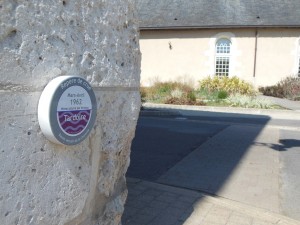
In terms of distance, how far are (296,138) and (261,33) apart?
669 inches

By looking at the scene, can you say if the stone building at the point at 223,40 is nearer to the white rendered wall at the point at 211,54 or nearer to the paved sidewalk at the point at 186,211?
the white rendered wall at the point at 211,54

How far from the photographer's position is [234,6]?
27609mm

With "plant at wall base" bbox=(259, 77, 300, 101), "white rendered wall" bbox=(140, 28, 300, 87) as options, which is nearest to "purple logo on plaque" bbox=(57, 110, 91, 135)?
"plant at wall base" bbox=(259, 77, 300, 101)

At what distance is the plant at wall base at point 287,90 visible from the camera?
21.0m

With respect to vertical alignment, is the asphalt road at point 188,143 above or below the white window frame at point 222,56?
below

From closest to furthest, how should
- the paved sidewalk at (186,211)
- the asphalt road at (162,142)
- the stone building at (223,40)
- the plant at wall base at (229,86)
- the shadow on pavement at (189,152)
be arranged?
the paved sidewalk at (186,211) → the shadow on pavement at (189,152) → the asphalt road at (162,142) → the plant at wall base at (229,86) → the stone building at (223,40)

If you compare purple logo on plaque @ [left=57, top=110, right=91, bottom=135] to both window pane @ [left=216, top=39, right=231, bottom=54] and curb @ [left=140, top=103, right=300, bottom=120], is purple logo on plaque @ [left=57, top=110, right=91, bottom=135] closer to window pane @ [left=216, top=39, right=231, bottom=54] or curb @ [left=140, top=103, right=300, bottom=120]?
curb @ [left=140, top=103, right=300, bottom=120]

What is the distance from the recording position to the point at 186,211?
446 cm

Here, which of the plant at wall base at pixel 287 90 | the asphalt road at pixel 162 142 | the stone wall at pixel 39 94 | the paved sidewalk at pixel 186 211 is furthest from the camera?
the plant at wall base at pixel 287 90

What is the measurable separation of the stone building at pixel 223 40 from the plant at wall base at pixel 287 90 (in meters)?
2.34

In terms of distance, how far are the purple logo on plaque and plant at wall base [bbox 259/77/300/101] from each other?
65.9ft

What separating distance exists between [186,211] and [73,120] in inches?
105

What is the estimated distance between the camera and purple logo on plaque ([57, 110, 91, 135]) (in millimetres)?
2122

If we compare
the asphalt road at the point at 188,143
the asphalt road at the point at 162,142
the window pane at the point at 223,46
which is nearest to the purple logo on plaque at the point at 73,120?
the asphalt road at the point at 188,143
